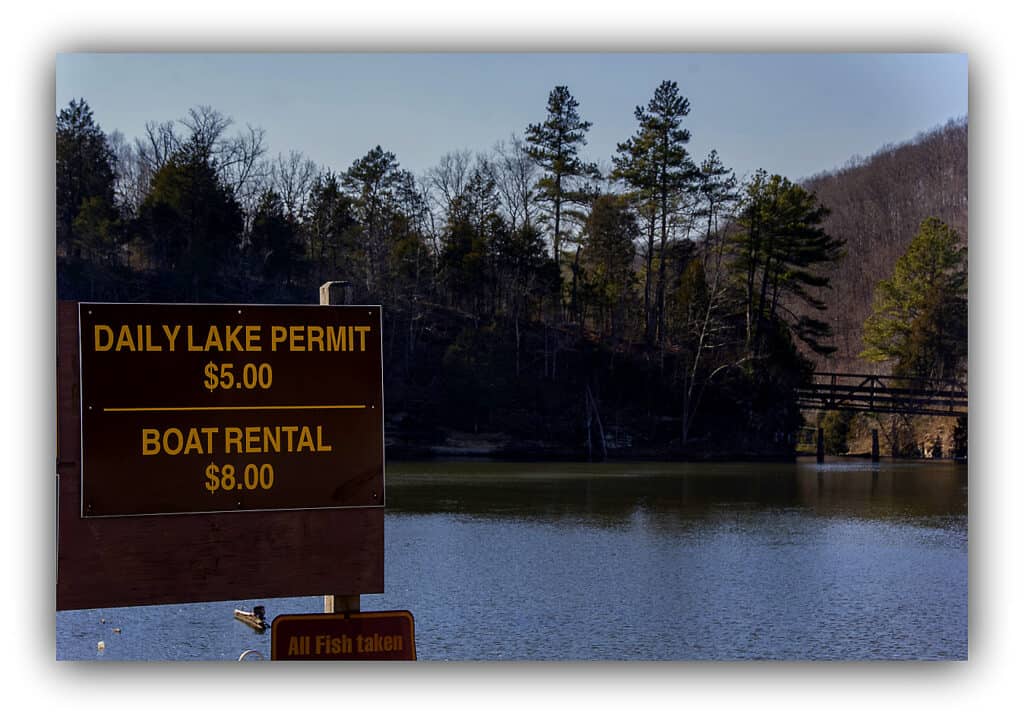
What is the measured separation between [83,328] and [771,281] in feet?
93.0

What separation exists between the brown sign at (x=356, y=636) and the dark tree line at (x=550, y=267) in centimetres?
2393

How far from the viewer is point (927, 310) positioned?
25141mm

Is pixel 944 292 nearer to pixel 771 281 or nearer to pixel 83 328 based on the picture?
pixel 771 281

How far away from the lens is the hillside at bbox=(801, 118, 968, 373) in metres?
17.7

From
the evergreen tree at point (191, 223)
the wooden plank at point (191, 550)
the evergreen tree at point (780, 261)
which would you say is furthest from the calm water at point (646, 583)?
the evergreen tree at point (191, 223)

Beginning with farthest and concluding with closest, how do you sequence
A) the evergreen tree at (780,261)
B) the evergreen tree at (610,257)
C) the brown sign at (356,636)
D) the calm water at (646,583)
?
the evergreen tree at (610,257), the evergreen tree at (780,261), the calm water at (646,583), the brown sign at (356,636)

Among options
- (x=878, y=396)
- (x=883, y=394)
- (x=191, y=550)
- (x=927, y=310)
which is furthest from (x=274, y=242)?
(x=191, y=550)

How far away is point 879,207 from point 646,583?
15271mm

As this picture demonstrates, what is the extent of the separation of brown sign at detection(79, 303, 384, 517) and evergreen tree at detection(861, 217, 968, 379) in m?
20.1

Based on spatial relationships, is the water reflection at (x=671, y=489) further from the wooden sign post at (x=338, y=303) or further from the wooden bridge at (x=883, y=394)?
the wooden sign post at (x=338, y=303)

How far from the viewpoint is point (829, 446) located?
29.6 metres

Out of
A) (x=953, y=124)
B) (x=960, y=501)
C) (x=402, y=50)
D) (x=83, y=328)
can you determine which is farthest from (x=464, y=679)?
(x=960, y=501)

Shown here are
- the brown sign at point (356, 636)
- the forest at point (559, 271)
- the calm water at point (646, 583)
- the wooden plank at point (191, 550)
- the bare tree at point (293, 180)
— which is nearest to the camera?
the brown sign at point (356, 636)

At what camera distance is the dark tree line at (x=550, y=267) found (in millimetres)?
28547
